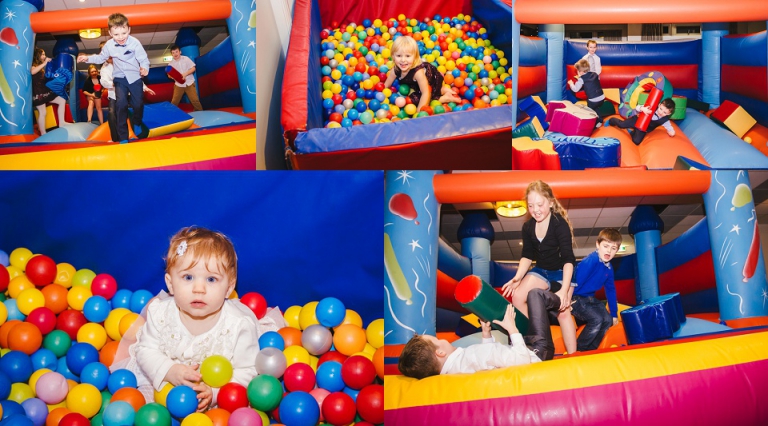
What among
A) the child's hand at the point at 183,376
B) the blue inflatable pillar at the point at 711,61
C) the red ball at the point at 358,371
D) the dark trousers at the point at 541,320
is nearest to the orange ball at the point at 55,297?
the child's hand at the point at 183,376

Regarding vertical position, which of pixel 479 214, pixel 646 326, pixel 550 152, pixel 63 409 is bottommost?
pixel 63 409

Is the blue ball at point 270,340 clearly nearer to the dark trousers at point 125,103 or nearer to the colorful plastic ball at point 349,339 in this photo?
the colorful plastic ball at point 349,339

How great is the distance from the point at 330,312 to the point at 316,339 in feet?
0.38

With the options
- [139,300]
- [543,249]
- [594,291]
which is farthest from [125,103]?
[594,291]

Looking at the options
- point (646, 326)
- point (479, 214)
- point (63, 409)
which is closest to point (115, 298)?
point (63, 409)

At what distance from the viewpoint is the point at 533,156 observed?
2.41 m

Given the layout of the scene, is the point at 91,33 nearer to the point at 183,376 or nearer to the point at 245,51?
the point at 245,51

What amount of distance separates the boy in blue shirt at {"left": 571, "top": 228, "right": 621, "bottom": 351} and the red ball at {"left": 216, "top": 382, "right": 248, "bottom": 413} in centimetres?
119

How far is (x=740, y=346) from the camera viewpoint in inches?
89.0

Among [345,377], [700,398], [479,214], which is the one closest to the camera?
[700,398]

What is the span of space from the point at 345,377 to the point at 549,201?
0.98m

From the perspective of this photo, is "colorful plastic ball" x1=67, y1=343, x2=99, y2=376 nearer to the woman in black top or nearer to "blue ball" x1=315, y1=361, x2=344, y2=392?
"blue ball" x1=315, y1=361, x2=344, y2=392

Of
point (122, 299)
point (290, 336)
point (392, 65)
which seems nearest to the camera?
point (290, 336)

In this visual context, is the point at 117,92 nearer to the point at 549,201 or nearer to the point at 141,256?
the point at 141,256
